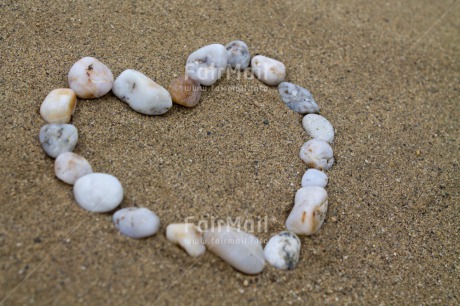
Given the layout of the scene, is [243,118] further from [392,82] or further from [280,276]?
[392,82]

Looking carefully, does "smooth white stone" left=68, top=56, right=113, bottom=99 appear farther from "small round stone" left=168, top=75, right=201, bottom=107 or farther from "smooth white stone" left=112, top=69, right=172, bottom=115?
"small round stone" left=168, top=75, right=201, bottom=107

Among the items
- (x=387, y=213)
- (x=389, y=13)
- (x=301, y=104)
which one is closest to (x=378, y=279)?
(x=387, y=213)

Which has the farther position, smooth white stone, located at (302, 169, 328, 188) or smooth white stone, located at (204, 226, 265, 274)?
smooth white stone, located at (302, 169, 328, 188)

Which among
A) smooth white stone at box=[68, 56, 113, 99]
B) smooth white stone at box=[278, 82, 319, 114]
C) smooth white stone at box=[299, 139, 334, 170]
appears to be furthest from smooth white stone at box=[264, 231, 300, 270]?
smooth white stone at box=[68, 56, 113, 99]

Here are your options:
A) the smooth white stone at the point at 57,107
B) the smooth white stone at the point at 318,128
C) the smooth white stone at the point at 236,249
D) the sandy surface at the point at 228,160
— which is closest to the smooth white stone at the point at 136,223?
the sandy surface at the point at 228,160

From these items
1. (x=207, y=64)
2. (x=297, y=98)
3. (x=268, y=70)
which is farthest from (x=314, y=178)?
(x=207, y=64)

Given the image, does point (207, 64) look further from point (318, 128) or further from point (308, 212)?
point (308, 212)
